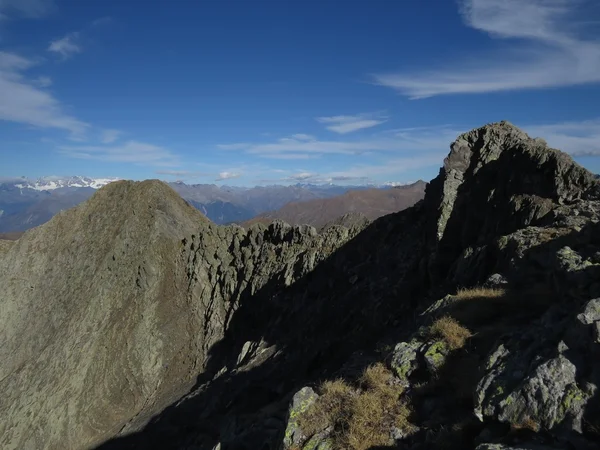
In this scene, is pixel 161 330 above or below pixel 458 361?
below

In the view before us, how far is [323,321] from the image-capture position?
46062 mm

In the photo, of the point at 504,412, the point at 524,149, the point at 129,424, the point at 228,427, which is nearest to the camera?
the point at 504,412

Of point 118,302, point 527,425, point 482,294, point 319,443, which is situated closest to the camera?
point 527,425

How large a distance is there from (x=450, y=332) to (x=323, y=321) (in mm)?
33176

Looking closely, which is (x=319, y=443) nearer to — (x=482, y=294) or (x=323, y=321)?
(x=482, y=294)

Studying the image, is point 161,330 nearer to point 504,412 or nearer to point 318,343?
point 318,343

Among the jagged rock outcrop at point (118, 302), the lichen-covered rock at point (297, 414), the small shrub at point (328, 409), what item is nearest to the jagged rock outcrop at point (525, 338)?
the small shrub at point (328, 409)

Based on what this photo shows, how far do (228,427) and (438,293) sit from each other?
17.1m

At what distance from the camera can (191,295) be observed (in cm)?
6925

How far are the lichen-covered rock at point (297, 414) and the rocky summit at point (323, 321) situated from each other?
6 centimetres

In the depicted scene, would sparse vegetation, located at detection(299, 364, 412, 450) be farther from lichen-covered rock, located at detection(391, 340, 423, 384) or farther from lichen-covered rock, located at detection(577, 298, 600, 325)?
lichen-covered rock, located at detection(577, 298, 600, 325)

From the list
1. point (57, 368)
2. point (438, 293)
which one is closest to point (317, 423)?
point (438, 293)

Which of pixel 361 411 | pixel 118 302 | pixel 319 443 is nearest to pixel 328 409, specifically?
pixel 319 443

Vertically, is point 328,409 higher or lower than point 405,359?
lower
